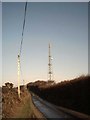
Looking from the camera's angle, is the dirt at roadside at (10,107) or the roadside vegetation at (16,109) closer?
the roadside vegetation at (16,109)

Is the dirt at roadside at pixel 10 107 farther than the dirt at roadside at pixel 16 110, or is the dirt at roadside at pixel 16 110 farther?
the dirt at roadside at pixel 10 107

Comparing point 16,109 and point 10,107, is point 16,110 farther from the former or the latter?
point 16,109

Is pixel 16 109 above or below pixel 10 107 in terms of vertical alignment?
below

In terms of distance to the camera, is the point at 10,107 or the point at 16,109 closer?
the point at 10,107

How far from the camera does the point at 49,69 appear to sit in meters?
52.8

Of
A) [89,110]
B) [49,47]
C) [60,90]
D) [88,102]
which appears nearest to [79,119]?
[89,110]

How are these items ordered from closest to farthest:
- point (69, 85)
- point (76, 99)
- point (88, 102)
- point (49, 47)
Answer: point (88, 102), point (76, 99), point (69, 85), point (49, 47)

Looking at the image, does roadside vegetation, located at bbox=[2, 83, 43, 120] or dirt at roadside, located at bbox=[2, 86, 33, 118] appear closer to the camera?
roadside vegetation, located at bbox=[2, 83, 43, 120]

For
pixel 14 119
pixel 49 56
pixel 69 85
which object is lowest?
pixel 14 119

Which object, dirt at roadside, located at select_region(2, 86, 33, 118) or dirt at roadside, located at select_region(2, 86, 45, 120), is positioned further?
dirt at roadside, located at select_region(2, 86, 33, 118)

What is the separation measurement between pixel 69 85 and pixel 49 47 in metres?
20.3

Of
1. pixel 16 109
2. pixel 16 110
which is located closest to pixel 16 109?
pixel 16 109

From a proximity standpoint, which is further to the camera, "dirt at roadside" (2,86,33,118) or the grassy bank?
"dirt at roadside" (2,86,33,118)

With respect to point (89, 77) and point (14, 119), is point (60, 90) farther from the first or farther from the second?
point (14, 119)
